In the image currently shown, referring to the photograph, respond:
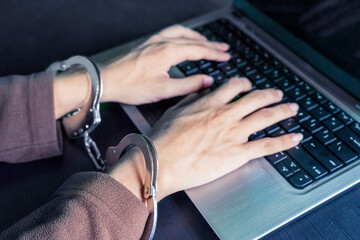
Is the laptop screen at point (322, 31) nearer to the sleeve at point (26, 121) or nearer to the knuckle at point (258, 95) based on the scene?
the knuckle at point (258, 95)

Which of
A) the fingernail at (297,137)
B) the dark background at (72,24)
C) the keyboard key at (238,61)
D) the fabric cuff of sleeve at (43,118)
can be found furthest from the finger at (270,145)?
the dark background at (72,24)

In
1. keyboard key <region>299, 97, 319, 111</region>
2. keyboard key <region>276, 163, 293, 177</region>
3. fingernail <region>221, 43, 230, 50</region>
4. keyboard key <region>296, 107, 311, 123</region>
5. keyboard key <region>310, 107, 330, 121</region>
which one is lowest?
keyboard key <region>276, 163, 293, 177</region>

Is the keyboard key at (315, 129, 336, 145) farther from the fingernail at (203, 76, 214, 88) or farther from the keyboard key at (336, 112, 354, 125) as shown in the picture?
the fingernail at (203, 76, 214, 88)

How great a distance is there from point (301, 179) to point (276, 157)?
0.17ft

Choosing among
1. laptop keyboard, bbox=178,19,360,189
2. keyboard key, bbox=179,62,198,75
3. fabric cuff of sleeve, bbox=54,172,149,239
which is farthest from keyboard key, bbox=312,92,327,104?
fabric cuff of sleeve, bbox=54,172,149,239

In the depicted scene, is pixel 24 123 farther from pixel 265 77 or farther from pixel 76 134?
pixel 265 77

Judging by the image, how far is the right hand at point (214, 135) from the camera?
583 mm

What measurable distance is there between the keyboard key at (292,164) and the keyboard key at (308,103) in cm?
11

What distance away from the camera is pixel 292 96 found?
68cm

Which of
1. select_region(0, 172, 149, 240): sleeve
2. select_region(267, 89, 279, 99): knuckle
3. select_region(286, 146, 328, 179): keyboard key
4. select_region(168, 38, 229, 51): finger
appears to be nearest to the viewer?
select_region(0, 172, 149, 240): sleeve

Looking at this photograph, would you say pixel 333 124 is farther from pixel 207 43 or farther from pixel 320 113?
pixel 207 43

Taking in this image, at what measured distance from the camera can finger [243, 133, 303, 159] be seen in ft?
1.97

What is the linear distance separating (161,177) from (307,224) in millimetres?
213

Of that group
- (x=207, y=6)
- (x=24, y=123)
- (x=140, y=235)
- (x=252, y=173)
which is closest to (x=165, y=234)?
(x=140, y=235)
